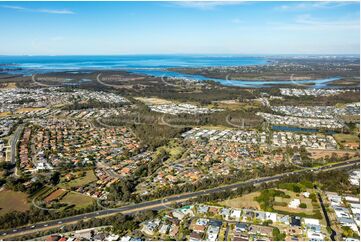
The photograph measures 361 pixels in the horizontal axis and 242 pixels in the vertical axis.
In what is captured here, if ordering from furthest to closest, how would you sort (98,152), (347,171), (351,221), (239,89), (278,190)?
1. (239,89)
2. (98,152)
3. (347,171)
4. (278,190)
5. (351,221)

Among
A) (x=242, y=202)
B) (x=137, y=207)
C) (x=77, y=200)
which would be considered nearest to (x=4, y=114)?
(x=77, y=200)

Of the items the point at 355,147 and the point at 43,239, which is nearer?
the point at 43,239

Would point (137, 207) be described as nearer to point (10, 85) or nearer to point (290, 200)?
point (290, 200)

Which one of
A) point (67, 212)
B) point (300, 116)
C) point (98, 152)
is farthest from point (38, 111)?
point (300, 116)

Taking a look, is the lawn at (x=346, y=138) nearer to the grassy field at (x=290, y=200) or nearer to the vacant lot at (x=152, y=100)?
the grassy field at (x=290, y=200)

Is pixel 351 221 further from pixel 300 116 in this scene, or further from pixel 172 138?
pixel 300 116

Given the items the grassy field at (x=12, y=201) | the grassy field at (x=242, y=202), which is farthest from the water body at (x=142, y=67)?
the grassy field at (x=12, y=201)
